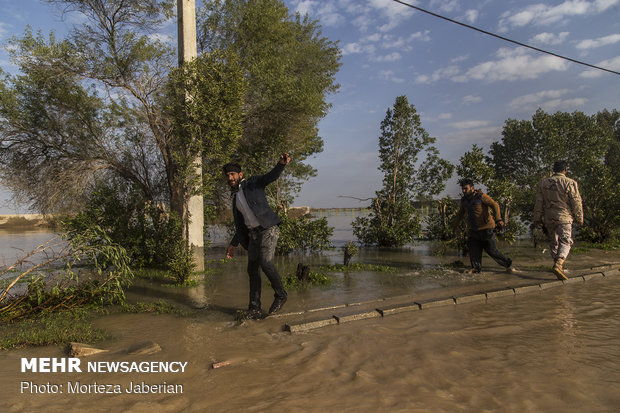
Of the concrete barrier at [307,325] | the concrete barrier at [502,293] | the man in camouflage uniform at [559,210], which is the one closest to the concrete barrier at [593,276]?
the man in camouflage uniform at [559,210]

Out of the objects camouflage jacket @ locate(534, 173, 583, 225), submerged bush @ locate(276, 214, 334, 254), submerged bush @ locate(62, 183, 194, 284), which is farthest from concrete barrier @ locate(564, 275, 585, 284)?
submerged bush @ locate(62, 183, 194, 284)

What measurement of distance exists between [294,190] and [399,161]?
4210mm

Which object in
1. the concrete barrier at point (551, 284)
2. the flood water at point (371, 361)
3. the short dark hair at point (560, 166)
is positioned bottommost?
the flood water at point (371, 361)

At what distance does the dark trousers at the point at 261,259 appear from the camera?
5.28 m

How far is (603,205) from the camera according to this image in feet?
43.0

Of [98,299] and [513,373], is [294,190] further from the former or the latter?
[513,373]

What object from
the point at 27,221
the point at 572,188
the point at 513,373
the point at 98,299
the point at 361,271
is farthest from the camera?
the point at 27,221

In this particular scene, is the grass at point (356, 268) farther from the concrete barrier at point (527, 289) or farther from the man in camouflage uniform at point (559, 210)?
the man in camouflage uniform at point (559, 210)

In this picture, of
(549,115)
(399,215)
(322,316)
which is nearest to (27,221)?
(399,215)

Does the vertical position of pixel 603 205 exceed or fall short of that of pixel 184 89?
it falls short

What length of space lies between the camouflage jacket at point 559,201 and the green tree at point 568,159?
21.9 feet

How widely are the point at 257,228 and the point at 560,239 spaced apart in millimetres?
6312

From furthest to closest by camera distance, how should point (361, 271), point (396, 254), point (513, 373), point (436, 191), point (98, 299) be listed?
point (436, 191)
point (396, 254)
point (361, 271)
point (98, 299)
point (513, 373)

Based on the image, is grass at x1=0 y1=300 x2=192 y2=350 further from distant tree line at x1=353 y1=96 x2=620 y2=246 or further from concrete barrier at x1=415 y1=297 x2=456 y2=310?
distant tree line at x1=353 y1=96 x2=620 y2=246
